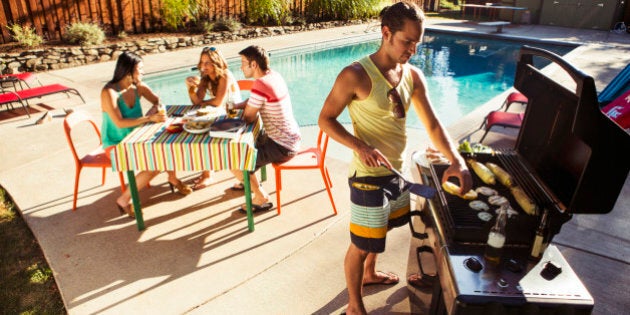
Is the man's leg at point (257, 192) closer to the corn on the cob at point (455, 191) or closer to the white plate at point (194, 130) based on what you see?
the white plate at point (194, 130)

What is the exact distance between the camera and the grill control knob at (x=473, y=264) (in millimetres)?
1728

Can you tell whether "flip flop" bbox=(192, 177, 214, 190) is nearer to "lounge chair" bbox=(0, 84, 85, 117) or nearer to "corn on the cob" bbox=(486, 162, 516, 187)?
"corn on the cob" bbox=(486, 162, 516, 187)

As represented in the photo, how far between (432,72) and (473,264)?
1090cm

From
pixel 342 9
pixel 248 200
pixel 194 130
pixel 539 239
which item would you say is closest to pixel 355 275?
pixel 539 239

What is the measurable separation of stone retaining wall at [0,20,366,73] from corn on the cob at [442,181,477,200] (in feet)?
33.6

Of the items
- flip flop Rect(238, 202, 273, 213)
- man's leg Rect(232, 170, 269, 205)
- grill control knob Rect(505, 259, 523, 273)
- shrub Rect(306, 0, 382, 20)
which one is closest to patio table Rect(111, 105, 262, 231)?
man's leg Rect(232, 170, 269, 205)

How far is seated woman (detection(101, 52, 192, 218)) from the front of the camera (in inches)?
141

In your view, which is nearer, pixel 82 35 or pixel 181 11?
pixel 82 35

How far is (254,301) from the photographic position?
2.79 m

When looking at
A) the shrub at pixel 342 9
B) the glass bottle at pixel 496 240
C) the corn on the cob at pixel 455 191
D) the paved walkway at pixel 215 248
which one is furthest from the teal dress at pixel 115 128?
the shrub at pixel 342 9

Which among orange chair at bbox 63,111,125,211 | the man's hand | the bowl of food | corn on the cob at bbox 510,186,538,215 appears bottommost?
orange chair at bbox 63,111,125,211

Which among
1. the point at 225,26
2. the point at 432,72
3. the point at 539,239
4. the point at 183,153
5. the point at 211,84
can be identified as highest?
the point at 225,26

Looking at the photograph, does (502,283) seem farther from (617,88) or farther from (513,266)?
(617,88)

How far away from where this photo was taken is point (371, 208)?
88.5 inches
